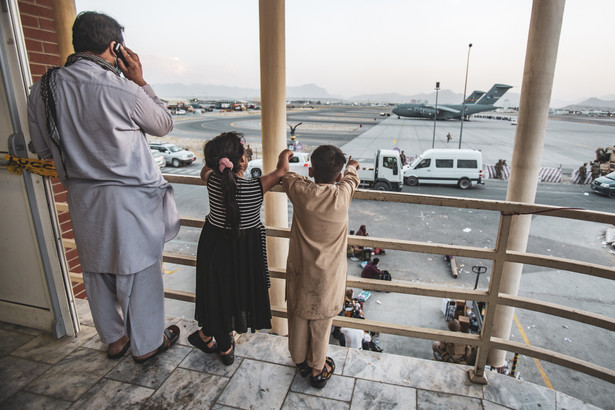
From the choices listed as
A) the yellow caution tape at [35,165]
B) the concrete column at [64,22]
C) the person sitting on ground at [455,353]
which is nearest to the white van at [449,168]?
the person sitting on ground at [455,353]

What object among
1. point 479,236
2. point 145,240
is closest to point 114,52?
point 145,240

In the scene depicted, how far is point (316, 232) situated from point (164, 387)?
1.41 metres

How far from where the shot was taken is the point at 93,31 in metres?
1.87

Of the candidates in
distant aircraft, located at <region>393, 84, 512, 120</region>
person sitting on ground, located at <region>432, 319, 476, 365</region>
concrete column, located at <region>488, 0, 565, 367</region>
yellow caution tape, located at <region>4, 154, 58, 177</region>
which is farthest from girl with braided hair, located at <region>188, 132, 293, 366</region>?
distant aircraft, located at <region>393, 84, 512, 120</region>

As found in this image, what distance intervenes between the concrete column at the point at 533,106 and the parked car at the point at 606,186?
1755cm

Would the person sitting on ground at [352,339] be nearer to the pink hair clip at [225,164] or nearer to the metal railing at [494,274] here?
the metal railing at [494,274]

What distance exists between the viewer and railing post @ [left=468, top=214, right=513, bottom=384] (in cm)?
223

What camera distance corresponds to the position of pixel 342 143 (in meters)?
34.7

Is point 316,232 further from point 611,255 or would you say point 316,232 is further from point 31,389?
point 611,255

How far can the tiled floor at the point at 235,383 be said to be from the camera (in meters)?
2.16

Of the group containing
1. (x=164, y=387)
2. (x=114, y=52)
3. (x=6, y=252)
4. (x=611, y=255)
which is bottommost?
(x=611, y=255)

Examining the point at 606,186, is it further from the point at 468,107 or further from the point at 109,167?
the point at 468,107

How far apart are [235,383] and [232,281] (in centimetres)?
67

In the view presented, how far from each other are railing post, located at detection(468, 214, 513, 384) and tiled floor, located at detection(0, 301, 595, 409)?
8 cm
